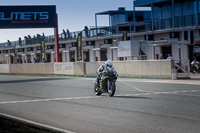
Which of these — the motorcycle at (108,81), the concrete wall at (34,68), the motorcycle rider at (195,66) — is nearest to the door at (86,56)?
the concrete wall at (34,68)

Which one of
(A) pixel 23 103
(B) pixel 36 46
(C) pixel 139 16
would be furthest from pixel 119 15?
(A) pixel 23 103

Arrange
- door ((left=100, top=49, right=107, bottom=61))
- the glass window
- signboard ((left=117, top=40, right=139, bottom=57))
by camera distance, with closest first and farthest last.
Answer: signboard ((left=117, top=40, right=139, bottom=57)) → the glass window → door ((left=100, top=49, right=107, bottom=61))

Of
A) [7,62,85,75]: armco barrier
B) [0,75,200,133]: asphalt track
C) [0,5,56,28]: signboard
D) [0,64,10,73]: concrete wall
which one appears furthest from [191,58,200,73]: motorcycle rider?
[0,64,10,73]: concrete wall

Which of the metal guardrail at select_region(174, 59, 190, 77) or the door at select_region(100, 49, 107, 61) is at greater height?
the door at select_region(100, 49, 107, 61)

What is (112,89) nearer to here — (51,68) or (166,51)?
(166,51)

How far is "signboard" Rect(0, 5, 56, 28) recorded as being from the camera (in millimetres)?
40875

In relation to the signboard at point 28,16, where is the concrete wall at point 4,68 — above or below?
below

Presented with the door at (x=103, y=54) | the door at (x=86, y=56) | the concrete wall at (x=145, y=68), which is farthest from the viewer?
the door at (x=86, y=56)

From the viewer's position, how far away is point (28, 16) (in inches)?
1636

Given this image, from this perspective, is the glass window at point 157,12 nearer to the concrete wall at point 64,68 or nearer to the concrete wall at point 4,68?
the concrete wall at point 64,68

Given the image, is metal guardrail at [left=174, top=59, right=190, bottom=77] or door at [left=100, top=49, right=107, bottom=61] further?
door at [left=100, top=49, right=107, bottom=61]

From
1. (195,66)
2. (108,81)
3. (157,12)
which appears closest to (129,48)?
(195,66)

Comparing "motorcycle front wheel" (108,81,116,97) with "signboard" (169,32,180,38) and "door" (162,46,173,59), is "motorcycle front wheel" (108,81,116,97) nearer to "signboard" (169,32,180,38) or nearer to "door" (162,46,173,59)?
"signboard" (169,32,180,38)

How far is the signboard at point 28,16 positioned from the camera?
134ft
